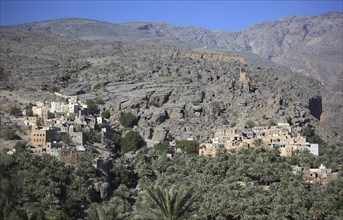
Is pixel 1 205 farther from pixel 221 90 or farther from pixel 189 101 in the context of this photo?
pixel 221 90

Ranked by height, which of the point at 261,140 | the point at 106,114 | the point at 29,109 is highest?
the point at 29,109

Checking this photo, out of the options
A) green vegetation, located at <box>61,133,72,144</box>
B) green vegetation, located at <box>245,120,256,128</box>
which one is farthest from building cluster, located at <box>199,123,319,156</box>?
green vegetation, located at <box>61,133,72,144</box>

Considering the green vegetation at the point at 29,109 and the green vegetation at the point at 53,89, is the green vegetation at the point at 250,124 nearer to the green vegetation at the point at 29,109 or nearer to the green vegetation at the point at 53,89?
the green vegetation at the point at 29,109

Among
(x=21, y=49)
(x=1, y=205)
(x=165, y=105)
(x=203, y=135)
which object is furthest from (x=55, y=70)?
(x=1, y=205)

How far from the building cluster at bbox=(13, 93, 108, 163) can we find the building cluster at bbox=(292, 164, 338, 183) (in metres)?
24.7

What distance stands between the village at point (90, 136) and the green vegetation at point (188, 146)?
85 centimetres

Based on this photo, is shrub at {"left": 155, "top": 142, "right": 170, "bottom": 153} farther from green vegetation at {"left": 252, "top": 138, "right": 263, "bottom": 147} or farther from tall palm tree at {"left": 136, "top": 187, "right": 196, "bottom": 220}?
tall palm tree at {"left": 136, "top": 187, "right": 196, "bottom": 220}

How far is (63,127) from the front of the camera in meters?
74.4

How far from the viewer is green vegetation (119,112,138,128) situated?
89.4 meters

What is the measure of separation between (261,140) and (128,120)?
21.9 metres

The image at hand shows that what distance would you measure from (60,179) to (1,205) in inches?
1286

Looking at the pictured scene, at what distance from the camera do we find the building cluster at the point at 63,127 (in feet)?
216

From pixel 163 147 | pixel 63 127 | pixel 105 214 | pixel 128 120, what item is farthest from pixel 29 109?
pixel 105 214

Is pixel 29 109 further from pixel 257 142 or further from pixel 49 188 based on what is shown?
pixel 49 188
